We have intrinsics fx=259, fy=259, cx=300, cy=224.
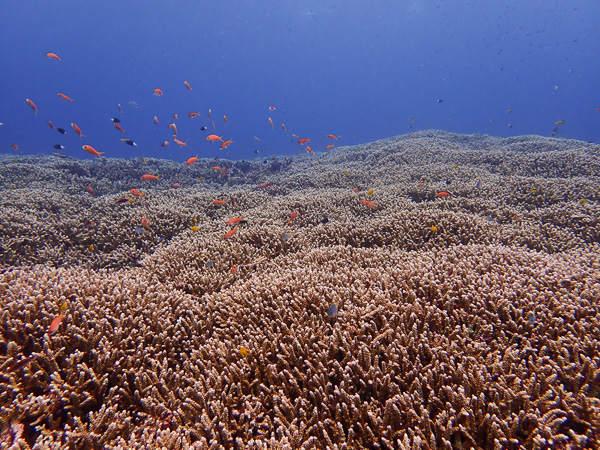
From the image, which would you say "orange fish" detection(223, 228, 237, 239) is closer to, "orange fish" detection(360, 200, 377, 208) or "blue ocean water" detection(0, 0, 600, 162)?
"orange fish" detection(360, 200, 377, 208)

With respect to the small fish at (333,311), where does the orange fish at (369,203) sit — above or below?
above

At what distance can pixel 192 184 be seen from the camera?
13.5 metres

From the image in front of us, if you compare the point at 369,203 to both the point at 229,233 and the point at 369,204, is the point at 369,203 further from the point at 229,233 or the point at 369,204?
the point at 229,233

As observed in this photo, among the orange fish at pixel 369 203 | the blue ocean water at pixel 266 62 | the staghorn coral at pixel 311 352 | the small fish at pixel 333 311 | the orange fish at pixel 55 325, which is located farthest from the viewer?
the blue ocean water at pixel 266 62

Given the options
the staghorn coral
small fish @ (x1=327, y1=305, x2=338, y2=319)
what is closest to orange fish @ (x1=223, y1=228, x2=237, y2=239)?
the staghorn coral

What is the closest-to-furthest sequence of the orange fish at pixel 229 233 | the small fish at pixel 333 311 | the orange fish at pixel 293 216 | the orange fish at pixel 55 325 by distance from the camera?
1. the orange fish at pixel 55 325
2. the small fish at pixel 333 311
3. the orange fish at pixel 229 233
4. the orange fish at pixel 293 216

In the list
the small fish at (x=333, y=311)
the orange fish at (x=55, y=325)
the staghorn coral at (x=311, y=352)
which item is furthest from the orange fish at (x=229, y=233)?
the small fish at (x=333, y=311)

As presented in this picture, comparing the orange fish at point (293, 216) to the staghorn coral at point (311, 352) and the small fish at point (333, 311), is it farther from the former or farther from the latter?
the small fish at point (333, 311)

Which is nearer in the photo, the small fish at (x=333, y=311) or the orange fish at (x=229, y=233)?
the small fish at (x=333, y=311)

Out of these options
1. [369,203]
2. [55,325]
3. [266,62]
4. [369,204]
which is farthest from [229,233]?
[266,62]

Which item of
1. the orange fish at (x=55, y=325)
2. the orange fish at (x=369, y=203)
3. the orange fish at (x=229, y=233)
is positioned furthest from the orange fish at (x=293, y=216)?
the orange fish at (x=55, y=325)

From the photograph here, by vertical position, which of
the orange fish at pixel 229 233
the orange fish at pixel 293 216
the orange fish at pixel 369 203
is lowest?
the orange fish at pixel 229 233

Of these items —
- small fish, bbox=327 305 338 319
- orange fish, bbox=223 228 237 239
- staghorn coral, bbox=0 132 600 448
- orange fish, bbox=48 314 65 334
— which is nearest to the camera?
staghorn coral, bbox=0 132 600 448

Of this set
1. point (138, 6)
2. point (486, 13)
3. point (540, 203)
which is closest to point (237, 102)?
point (138, 6)
